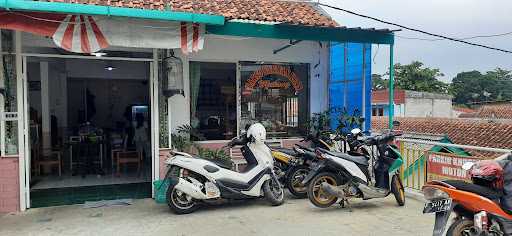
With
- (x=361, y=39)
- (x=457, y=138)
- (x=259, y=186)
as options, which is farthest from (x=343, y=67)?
(x=457, y=138)

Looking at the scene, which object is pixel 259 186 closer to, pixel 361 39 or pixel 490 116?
pixel 361 39

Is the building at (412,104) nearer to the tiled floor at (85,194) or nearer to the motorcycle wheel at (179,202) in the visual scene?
the tiled floor at (85,194)

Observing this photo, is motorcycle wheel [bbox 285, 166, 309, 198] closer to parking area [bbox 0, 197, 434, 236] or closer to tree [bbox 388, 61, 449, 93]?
parking area [bbox 0, 197, 434, 236]

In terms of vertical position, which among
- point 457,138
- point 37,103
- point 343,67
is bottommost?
point 457,138

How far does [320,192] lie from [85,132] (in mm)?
5890

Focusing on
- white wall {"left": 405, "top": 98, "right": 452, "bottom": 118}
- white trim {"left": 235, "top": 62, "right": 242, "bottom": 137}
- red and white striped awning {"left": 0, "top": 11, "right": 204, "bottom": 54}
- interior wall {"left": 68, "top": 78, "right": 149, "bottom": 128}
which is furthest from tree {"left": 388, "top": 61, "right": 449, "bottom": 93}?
red and white striped awning {"left": 0, "top": 11, "right": 204, "bottom": 54}

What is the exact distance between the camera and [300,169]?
6941 millimetres

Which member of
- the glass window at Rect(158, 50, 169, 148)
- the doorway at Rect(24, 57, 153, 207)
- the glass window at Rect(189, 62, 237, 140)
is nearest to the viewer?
the glass window at Rect(158, 50, 169, 148)

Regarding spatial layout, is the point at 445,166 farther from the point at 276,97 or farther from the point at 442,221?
the point at 276,97

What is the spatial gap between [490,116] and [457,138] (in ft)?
49.5

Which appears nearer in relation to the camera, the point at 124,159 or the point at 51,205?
the point at 51,205

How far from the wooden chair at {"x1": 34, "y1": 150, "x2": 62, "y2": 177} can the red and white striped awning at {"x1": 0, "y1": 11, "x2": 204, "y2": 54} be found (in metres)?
3.83

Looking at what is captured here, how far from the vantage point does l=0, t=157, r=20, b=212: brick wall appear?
19.6 feet

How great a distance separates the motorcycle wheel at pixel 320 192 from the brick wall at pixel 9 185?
416cm
